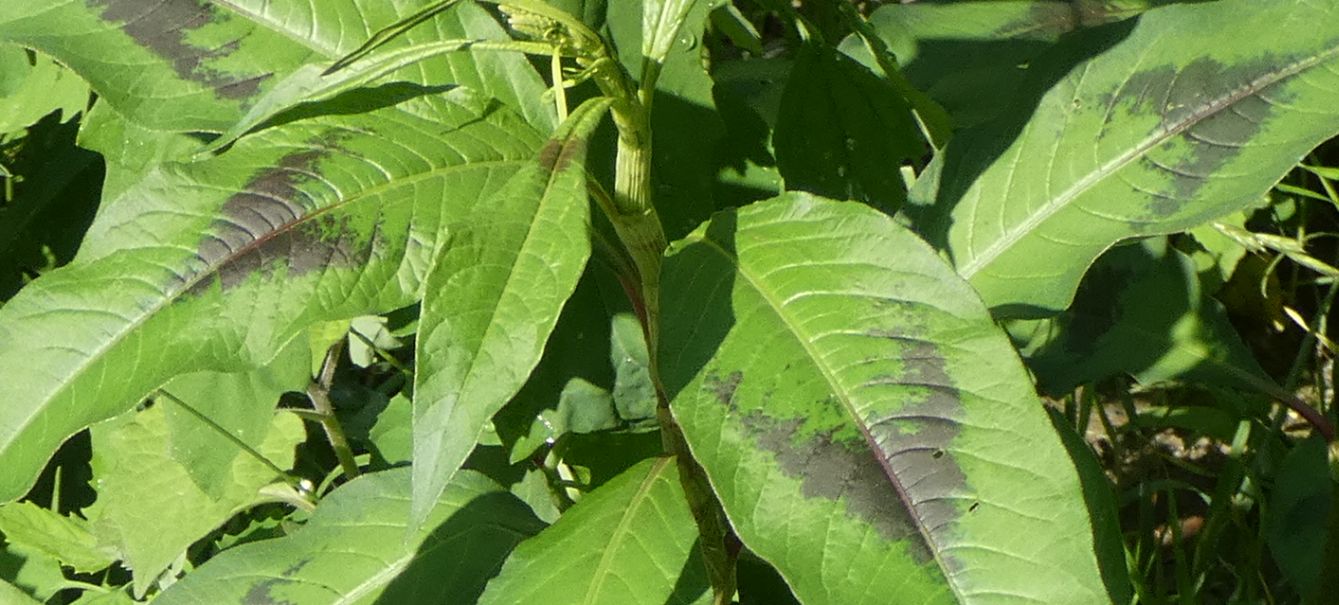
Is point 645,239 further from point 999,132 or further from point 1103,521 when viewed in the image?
point 1103,521

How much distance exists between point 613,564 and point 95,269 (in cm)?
45

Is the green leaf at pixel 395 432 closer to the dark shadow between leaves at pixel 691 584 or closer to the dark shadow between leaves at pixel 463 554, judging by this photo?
the dark shadow between leaves at pixel 463 554

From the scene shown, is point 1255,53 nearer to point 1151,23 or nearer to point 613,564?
point 1151,23

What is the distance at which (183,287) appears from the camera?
0.96 m

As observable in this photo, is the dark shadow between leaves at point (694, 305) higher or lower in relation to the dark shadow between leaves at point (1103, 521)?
higher

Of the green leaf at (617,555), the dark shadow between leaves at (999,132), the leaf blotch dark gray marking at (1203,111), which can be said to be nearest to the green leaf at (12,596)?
the green leaf at (617,555)

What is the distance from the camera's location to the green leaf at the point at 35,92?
198cm

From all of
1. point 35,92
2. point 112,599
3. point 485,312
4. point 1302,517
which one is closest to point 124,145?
point 35,92

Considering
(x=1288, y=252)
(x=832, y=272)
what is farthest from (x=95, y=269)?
(x=1288, y=252)

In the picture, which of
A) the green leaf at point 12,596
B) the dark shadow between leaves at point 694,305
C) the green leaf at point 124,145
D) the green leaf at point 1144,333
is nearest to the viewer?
the dark shadow between leaves at point 694,305

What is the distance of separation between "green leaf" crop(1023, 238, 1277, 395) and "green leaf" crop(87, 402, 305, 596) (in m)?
1.08

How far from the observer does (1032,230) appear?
53.9 inches

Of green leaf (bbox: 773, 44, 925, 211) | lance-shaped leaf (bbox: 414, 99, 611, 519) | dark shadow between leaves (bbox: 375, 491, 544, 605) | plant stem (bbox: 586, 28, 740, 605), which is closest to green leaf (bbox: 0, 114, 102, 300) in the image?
dark shadow between leaves (bbox: 375, 491, 544, 605)

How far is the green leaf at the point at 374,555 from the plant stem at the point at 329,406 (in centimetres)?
56
